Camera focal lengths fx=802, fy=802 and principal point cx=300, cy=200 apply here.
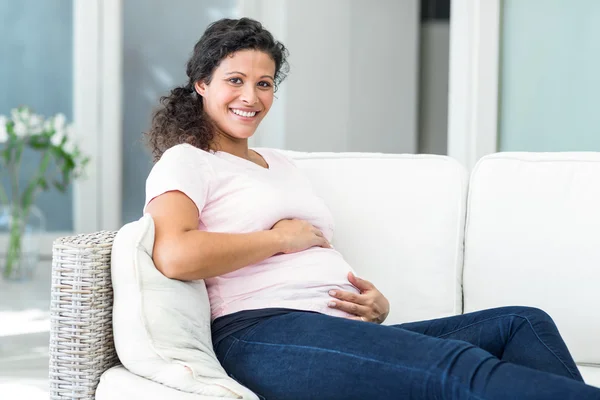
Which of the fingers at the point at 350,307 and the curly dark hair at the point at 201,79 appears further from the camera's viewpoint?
the curly dark hair at the point at 201,79

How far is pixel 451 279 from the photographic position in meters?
1.96

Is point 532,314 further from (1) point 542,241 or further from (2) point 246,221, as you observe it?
(2) point 246,221

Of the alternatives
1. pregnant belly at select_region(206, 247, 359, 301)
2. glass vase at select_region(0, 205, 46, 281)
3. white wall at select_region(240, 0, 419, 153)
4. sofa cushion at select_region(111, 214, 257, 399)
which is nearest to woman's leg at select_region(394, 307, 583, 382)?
pregnant belly at select_region(206, 247, 359, 301)

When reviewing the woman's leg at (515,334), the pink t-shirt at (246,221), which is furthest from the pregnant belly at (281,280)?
Result: the woman's leg at (515,334)

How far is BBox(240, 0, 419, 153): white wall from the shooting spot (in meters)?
4.31

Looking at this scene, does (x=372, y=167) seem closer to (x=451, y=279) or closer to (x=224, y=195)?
(x=451, y=279)

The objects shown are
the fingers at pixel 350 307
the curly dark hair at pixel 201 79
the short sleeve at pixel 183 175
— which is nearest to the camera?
the short sleeve at pixel 183 175

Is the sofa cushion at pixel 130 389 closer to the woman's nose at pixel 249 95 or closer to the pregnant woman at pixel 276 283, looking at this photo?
the pregnant woman at pixel 276 283

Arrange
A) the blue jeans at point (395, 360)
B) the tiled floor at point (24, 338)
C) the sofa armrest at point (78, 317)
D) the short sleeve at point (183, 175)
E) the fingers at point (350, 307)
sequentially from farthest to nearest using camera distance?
the tiled floor at point (24, 338) → the fingers at point (350, 307) → the short sleeve at point (183, 175) → the sofa armrest at point (78, 317) → the blue jeans at point (395, 360)

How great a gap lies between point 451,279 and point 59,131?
265 centimetres

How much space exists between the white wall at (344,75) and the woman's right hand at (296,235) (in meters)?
2.60

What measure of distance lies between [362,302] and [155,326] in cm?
48

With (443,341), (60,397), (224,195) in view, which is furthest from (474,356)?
(60,397)

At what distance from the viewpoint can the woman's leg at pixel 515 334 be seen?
151 centimetres
